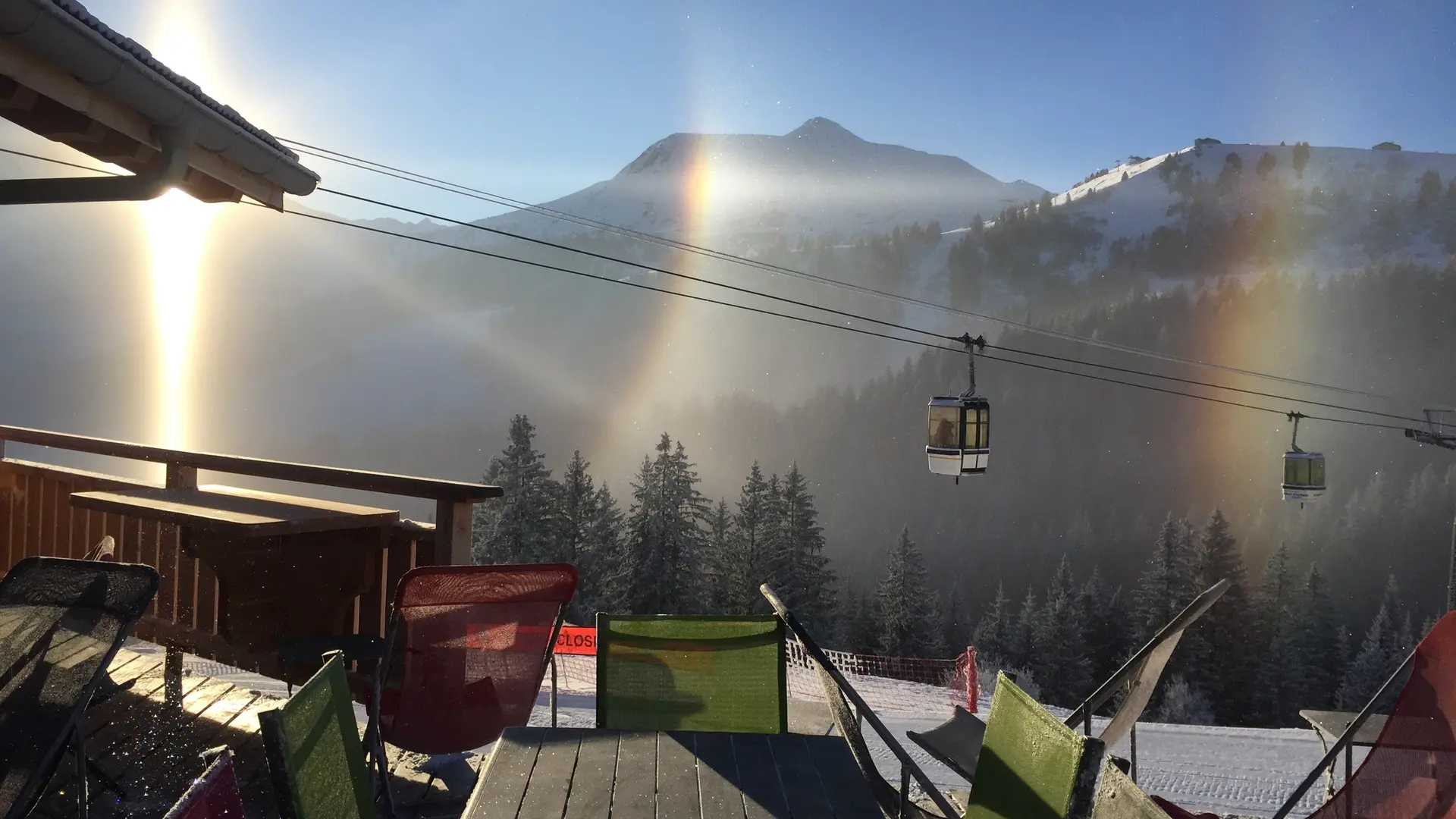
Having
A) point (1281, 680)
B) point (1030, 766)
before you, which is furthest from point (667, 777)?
point (1281, 680)

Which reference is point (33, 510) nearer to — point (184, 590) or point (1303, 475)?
point (184, 590)

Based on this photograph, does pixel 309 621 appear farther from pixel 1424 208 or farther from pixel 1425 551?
pixel 1424 208

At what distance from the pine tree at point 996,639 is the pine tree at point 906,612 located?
19.3 ft

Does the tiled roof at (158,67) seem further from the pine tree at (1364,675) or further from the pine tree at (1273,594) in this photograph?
the pine tree at (1273,594)

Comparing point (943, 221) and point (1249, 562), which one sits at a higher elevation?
point (943, 221)

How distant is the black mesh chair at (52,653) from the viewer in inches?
77.9

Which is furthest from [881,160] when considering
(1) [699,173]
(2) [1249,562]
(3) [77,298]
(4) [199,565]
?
(4) [199,565]

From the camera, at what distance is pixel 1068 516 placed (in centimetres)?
7919

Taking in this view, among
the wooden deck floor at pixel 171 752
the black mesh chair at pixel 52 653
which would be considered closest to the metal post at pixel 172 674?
the wooden deck floor at pixel 171 752

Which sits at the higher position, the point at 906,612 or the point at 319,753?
the point at 319,753

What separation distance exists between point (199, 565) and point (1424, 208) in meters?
129

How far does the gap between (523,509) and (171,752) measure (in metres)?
28.4

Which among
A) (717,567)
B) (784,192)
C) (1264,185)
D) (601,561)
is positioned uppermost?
(784,192)

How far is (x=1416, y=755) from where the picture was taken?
2359mm
